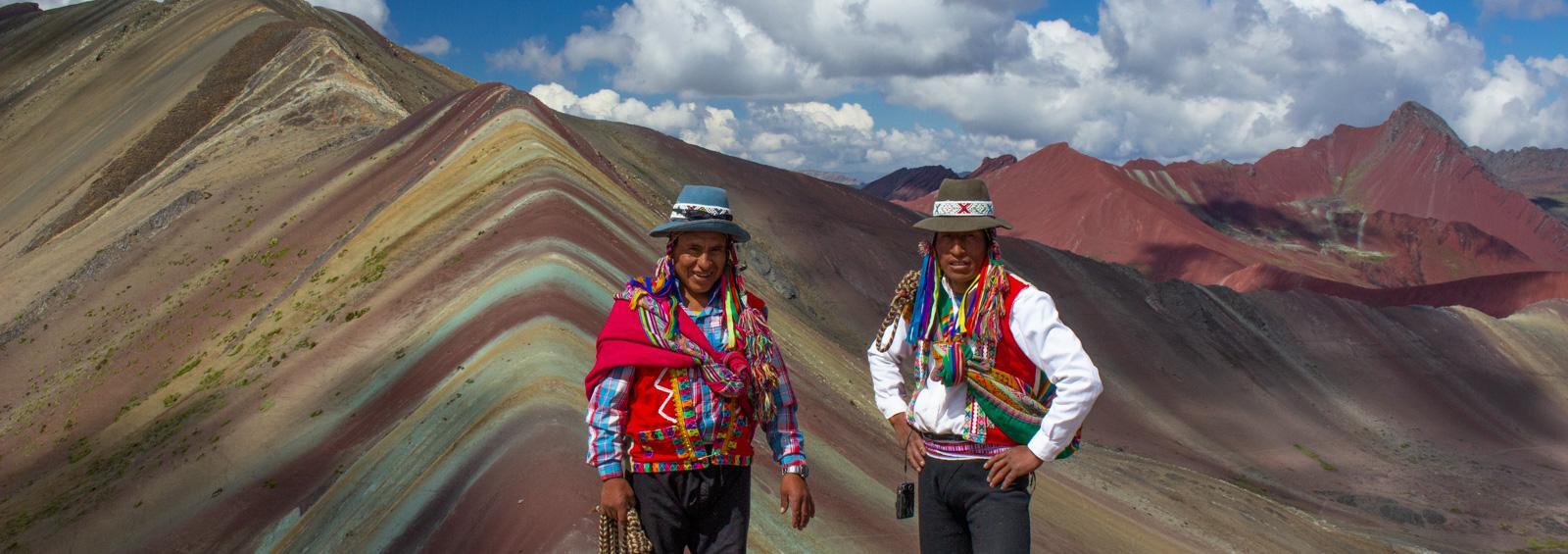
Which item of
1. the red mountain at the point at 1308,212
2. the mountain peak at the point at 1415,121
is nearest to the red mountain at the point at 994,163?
the red mountain at the point at 1308,212

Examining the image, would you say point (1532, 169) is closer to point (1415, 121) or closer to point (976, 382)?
point (1415, 121)

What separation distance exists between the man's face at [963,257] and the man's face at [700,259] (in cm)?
82

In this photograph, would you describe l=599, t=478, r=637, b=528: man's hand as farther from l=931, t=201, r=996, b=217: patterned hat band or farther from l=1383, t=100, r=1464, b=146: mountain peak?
l=1383, t=100, r=1464, b=146: mountain peak

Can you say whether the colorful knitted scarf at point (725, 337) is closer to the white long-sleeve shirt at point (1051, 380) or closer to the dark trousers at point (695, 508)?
the dark trousers at point (695, 508)

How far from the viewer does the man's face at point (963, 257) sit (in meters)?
4.32

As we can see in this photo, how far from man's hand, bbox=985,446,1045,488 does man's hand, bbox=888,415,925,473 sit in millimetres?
323

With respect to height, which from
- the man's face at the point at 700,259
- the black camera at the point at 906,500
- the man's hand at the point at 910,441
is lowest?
the black camera at the point at 906,500

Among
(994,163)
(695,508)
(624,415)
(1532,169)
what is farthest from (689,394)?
(1532,169)

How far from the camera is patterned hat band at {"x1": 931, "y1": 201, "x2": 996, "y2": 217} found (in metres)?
4.36

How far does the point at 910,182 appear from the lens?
419 feet

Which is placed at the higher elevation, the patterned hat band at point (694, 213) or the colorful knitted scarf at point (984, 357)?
the patterned hat band at point (694, 213)

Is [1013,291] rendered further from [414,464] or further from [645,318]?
[414,464]

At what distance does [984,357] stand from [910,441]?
0.48 metres

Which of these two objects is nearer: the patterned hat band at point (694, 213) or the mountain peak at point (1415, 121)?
the patterned hat band at point (694, 213)
